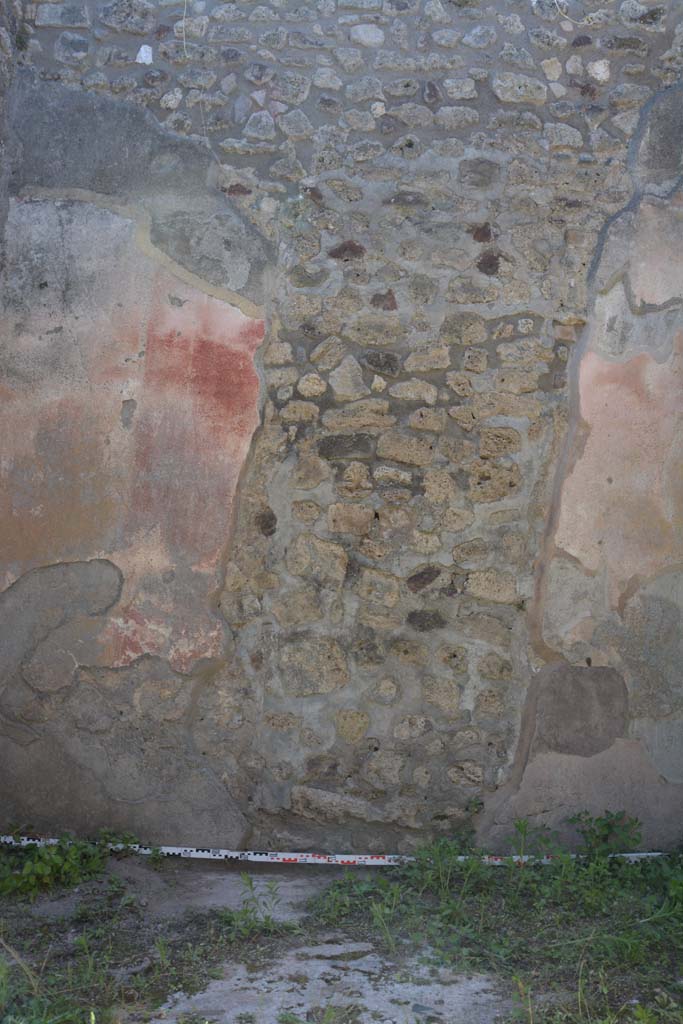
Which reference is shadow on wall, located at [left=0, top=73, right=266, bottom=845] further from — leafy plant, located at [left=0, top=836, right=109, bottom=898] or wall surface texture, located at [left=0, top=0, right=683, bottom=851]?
leafy plant, located at [left=0, top=836, right=109, bottom=898]

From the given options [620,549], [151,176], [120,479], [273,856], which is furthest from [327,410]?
[273,856]

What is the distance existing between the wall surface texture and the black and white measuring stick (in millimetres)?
67

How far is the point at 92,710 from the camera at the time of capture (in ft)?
12.5

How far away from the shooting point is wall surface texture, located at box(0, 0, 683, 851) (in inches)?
150

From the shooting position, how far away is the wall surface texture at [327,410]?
3.81 metres

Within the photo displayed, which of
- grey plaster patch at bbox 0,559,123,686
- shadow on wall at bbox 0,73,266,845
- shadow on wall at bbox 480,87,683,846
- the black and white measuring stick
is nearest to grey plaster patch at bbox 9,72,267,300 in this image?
shadow on wall at bbox 0,73,266,845

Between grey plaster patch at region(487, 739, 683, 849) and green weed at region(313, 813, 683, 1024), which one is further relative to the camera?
grey plaster patch at region(487, 739, 683, 849)

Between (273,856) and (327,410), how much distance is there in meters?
1.60

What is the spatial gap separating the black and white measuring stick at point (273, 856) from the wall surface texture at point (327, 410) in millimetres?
67

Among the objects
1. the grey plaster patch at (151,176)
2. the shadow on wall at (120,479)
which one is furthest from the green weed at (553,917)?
the grey plaster patch at (151,176)

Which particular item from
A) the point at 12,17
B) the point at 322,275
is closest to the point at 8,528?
the point at 322,275

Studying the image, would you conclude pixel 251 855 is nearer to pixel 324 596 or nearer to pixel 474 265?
pixel 324 596

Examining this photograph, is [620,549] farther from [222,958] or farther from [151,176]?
[151,176]

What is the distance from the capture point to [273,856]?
3.83 metres
